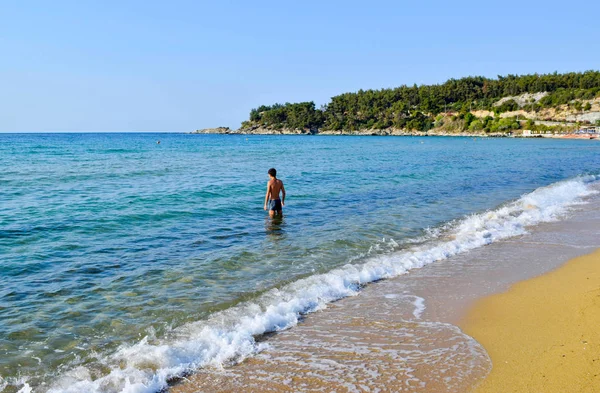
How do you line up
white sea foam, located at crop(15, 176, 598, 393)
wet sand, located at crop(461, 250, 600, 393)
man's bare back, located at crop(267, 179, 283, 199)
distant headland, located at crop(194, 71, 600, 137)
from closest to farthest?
wet sand, located at crop(461, 250, 600, 393), white sea foam, located at crop(15, 176, 598, 393), man's bare back, located at crop(267, 179, 283, 199), distant headland, located at crop(194, 71, 600, 137)

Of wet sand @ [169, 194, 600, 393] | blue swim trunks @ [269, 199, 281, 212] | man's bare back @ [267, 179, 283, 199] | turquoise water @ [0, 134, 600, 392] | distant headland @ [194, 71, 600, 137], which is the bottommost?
wet sand @ [169, 194, 600, 393]

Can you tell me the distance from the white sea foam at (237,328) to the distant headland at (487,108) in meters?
126

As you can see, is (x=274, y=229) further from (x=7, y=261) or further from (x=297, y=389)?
(x=297, y=389)

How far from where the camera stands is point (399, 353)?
5.17 metres

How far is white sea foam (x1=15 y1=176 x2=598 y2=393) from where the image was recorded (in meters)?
4.71

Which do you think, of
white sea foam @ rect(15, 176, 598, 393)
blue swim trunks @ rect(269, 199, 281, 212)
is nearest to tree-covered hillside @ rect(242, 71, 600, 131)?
blue swim trunks @ rect(269, 199, 281, 212)

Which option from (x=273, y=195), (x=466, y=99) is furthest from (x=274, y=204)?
(x=466, y=99)

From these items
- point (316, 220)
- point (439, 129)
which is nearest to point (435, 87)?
point (439, 129)

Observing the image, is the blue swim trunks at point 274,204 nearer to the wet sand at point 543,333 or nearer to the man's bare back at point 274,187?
the man's bare back at point 274,187


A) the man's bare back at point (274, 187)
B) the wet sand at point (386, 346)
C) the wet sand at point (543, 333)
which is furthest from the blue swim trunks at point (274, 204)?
the wet sand at point (543, 333)

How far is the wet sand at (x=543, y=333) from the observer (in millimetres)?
4461

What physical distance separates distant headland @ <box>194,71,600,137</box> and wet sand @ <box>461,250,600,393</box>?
12694 cm

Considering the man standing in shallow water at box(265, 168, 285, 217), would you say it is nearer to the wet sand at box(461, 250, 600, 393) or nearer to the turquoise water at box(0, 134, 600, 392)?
the turquoise water at box(0, 134, 600, 392)

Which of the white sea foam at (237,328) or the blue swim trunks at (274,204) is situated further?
the blue swim trunks at (274,204)
